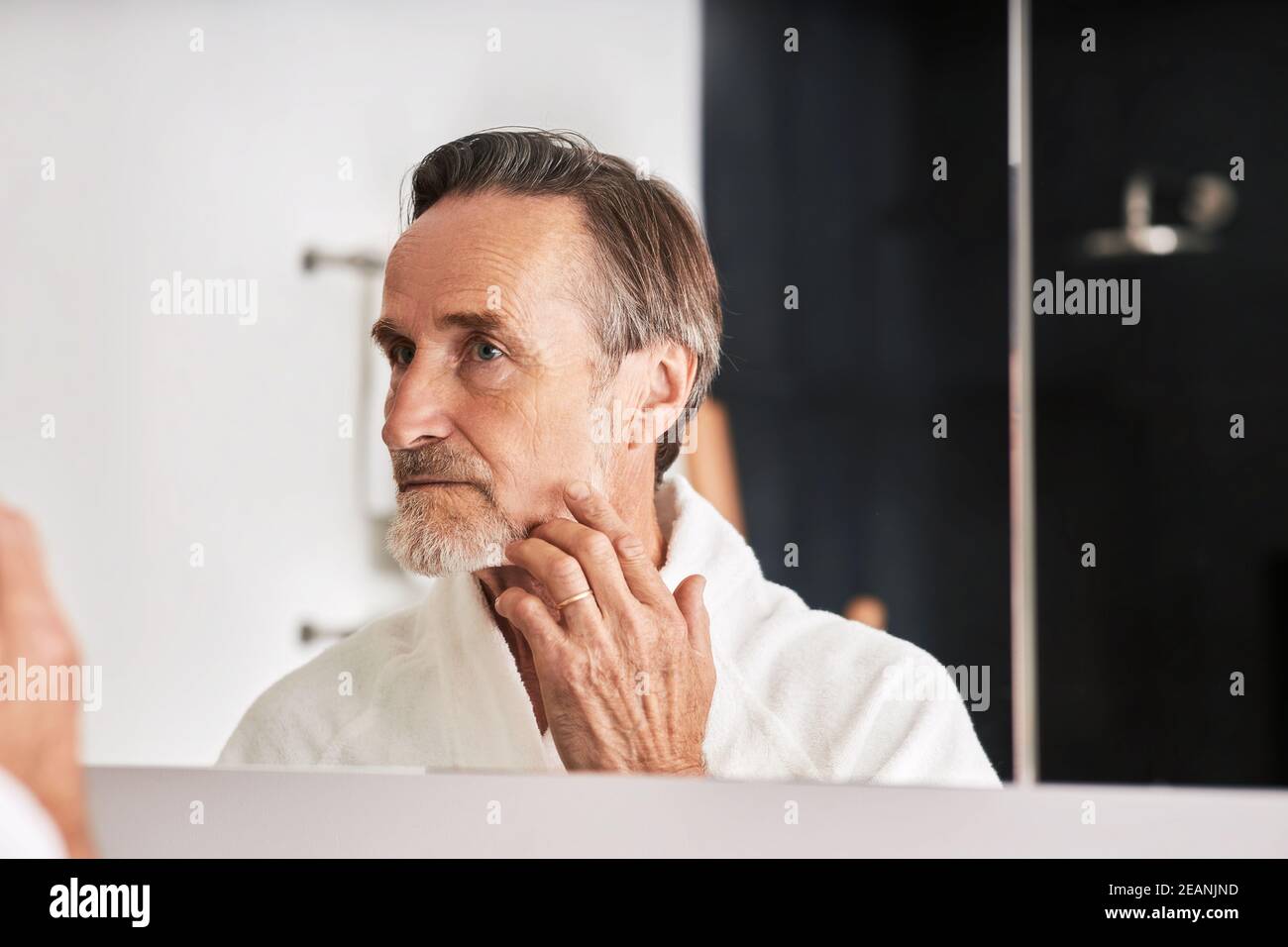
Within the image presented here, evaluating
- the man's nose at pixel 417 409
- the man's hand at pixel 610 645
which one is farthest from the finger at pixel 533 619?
the man's nose at pixel 417 409

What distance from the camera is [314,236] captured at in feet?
3.28

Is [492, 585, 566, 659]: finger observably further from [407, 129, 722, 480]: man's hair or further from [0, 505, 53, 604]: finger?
[0, 505, 53, 604]: finger

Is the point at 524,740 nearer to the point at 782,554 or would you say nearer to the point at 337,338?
the point at 782,554

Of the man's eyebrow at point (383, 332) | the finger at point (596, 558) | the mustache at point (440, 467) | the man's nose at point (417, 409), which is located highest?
the man's eyebrow at point (383, 332)

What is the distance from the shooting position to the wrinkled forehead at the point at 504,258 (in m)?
0.94

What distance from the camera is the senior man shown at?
3.06ft

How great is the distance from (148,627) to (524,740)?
0.35 m

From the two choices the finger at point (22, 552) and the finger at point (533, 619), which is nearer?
the finger at point (533, 619)

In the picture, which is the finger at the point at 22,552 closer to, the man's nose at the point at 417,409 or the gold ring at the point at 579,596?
the man's nose at the point at 417,409

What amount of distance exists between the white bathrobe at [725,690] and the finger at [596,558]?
4cm

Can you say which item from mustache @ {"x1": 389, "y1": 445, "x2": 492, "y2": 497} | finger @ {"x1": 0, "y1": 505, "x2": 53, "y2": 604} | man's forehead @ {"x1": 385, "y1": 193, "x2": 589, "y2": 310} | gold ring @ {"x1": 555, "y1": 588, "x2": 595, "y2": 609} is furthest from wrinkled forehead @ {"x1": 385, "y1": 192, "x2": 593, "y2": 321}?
finger @ {"x1": 0, "y1": 505, "x2": 53, "y2": 604}

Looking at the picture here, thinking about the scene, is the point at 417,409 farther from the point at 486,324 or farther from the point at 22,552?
the point at 22,552
